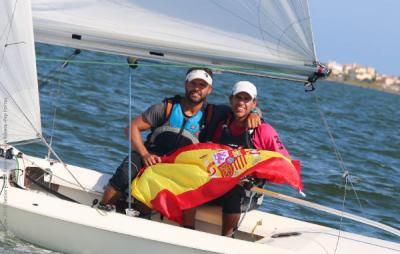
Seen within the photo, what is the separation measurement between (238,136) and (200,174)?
0.37 m

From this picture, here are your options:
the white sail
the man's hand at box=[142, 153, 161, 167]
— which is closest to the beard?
the man's hand at box=[142, 153, 161, 167]

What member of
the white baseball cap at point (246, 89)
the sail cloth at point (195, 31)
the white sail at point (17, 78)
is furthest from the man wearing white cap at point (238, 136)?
the white sail at point (17, 78)

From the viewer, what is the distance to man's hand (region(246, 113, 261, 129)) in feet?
15.9

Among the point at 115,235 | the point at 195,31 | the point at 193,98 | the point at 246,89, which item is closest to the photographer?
the point at 115,235

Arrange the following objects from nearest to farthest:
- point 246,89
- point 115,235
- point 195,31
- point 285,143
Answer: point 115,235
point 195,31
point 246,89
point 285,143

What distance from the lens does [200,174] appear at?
473 cm

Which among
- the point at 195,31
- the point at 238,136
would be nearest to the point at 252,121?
the point at 238,136

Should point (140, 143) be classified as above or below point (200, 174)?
above

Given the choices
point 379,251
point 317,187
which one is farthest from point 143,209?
point 317,187

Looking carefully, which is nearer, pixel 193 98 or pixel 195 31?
pixel 195 31

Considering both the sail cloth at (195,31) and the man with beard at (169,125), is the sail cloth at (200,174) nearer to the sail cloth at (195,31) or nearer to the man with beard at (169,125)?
the man with beard at (169,125)

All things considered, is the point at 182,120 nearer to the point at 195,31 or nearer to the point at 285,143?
the point at 195,31

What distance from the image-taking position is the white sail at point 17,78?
4566mm

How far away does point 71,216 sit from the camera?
182 inches
